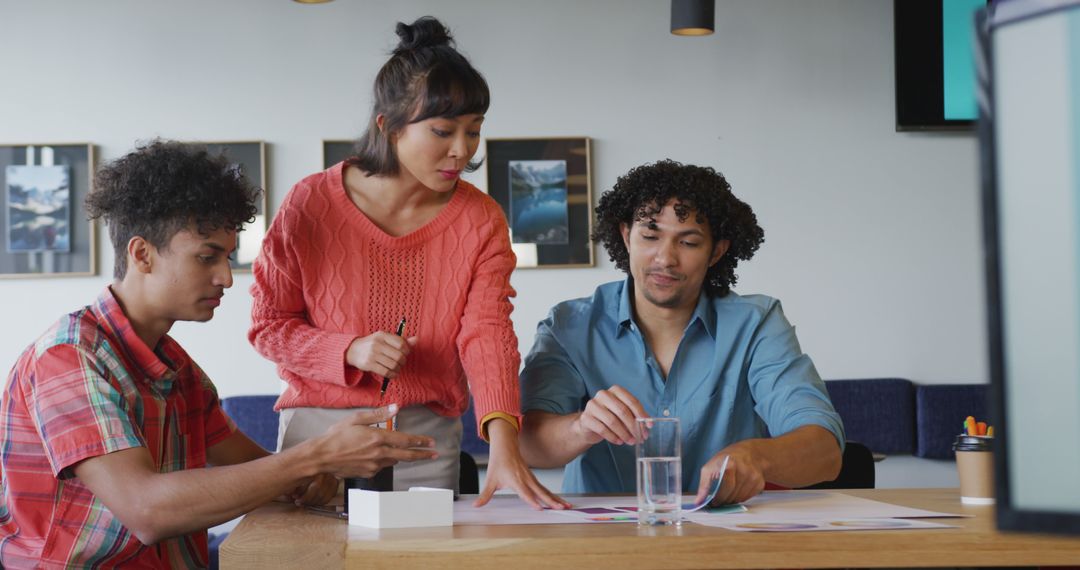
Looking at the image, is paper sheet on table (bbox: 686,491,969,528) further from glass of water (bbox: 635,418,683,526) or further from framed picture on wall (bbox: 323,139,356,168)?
framed picture on wall (bbox: 323,139,356,168)

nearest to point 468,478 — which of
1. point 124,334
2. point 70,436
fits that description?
point 124,334

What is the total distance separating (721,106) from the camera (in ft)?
14.6

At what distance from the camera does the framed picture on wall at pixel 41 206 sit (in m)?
4.32

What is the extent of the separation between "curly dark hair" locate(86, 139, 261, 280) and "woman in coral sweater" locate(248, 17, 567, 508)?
0.66 ft

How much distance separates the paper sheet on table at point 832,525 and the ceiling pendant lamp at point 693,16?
2696 millimetres

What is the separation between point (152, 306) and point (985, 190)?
1439 mm

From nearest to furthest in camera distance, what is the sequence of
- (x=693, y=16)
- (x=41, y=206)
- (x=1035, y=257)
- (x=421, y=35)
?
(x=1035, y=257), (x=421, y=35), (x=693, y=16), (x=41, y=206)

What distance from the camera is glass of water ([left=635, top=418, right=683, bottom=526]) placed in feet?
4.55

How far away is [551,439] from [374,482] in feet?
1.67

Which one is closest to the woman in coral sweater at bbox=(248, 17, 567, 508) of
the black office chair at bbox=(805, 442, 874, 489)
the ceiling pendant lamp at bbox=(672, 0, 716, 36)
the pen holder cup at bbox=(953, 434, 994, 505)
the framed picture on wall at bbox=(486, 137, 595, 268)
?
the pen holder cup at bbox=(953, 434, 994, 505)

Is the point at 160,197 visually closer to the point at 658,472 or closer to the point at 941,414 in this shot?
the point at 658,472

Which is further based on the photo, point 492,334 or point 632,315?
point 632,315

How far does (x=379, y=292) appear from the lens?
1.95 meters

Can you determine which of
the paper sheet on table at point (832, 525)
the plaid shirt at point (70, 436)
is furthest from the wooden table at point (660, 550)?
the plaid shirt at point (70, 436)
